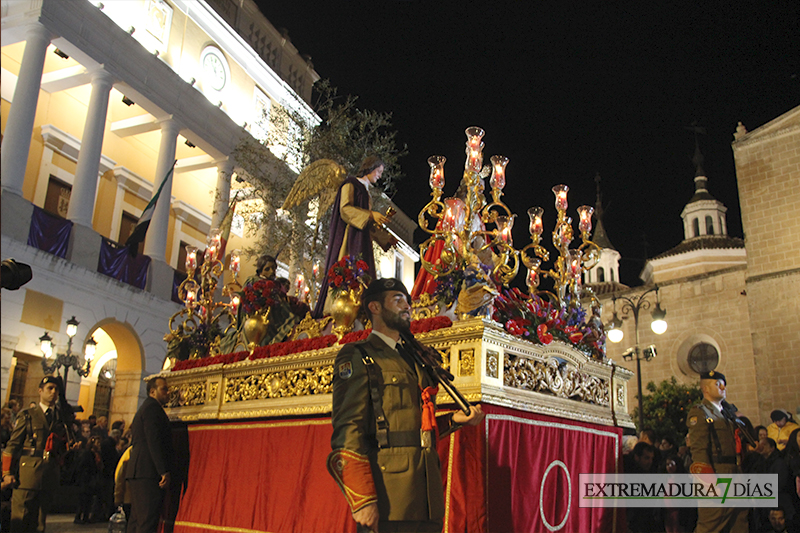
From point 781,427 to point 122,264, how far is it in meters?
15.4

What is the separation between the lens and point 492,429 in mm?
4301

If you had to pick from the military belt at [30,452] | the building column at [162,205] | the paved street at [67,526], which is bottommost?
the paved street at [67,526]

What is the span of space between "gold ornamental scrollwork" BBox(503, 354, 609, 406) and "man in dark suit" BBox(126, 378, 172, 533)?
10.0 feet

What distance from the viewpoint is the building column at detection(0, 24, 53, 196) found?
14.4 m

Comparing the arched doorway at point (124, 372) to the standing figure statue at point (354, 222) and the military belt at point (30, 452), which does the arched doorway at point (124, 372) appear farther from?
the standing figure statue at point (354, 222)

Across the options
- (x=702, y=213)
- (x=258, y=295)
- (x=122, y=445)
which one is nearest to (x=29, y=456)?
(x=258, y=295)

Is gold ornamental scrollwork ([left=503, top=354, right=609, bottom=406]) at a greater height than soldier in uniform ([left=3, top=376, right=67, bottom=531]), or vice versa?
gold ornamental scrollwork ([left=503, top=354, right=609, bottom=406])

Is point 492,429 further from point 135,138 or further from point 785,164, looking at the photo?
point 785,164

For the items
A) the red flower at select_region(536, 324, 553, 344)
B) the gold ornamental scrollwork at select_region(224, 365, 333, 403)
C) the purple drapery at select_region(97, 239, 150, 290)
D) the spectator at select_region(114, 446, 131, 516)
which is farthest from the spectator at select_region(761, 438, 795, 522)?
the purple drapery at select_region(97, 239, 150, 290)

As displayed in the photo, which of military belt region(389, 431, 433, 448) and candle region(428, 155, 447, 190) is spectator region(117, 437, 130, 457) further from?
military belt region(389, 431, 433, 448)

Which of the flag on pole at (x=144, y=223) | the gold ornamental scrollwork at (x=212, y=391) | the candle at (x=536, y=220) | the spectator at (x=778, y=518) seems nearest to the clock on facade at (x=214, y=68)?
the flag on pole at (x=144, y=223)

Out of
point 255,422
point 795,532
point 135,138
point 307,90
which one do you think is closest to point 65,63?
point 135,138

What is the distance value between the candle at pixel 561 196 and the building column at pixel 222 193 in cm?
1483

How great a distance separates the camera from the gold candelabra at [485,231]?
538 cm
